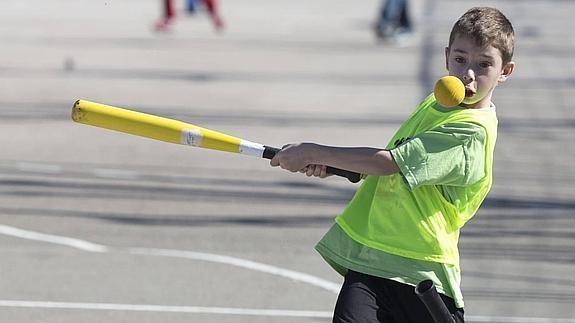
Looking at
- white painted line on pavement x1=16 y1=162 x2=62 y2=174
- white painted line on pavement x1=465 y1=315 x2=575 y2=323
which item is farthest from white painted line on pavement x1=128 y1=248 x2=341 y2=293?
white painted line on pavement x1=16 y1=162 x2=62 y2=174

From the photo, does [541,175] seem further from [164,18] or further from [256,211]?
[164,18]

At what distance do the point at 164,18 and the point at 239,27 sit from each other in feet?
5.30

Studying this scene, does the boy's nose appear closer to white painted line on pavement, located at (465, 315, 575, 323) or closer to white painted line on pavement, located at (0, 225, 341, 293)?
white painted line on pavement, located at (465, 315, 575, 323)

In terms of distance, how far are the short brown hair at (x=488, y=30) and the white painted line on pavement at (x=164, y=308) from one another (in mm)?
3282

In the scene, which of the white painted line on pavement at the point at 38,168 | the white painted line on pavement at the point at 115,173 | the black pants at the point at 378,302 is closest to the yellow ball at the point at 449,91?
the black pants at the point at 378,302

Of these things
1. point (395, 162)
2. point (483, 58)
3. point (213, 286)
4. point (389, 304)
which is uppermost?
point (483, 58)

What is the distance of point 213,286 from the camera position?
788 cm

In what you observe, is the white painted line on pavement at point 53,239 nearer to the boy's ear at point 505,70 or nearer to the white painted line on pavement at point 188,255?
the white painted line on pavement at point 188,255

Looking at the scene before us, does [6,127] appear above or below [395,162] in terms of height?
below

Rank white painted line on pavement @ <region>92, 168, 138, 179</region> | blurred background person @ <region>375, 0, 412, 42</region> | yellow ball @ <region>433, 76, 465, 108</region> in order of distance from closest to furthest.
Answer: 1. yellow ball @ <region>433, 76, 465, 108</region>
2. white painted line on pavement @ <region>92, 168, 138, 179</region>
3. blurred background person @ <region>375, 0, 412, 42</region>

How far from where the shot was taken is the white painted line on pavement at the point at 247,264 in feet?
26.1

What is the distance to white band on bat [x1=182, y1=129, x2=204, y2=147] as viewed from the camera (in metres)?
4.41

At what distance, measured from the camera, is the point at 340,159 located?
4.25m

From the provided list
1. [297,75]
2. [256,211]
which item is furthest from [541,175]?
[297,75]
